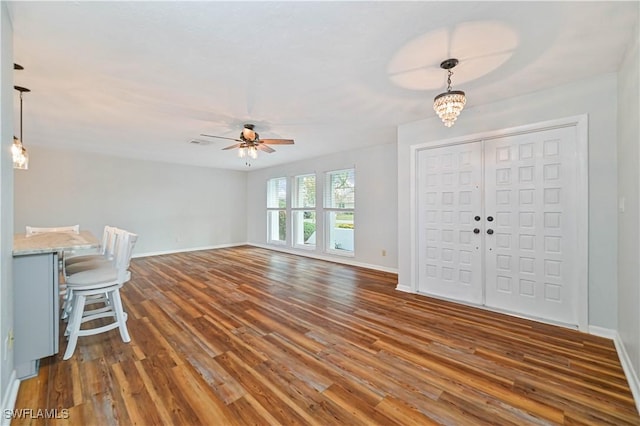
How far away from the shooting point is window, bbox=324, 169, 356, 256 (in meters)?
5.84

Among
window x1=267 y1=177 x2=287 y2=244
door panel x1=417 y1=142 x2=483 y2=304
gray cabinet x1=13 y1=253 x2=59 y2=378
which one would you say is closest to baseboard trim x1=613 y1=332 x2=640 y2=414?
door panel x1=417 y1=142 x2=483 y2=304

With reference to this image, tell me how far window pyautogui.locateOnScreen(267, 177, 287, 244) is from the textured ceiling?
396 cm

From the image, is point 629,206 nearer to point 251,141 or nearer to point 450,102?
point 450,102

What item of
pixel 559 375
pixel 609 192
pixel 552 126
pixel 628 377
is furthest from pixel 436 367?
pixel 552 126

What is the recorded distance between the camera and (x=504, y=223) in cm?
306

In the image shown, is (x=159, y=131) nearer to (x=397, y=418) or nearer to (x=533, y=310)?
(x=397, y=418)

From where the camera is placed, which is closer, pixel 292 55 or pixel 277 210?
pixel 292 55

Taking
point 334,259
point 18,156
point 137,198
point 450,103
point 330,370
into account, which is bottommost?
point 330,370

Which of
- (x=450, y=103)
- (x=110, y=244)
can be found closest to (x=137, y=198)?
(x=110, y=244)

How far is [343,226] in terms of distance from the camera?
604cm

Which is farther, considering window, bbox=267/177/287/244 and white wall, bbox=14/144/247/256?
window, bbox=267/177/287/244

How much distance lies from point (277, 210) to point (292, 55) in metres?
5.76

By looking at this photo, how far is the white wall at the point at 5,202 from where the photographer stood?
1.46 metres

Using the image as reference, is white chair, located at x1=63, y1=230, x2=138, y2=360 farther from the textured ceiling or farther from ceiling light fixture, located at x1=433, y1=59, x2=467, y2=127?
ceiling light fixture, located at x1=433, y1=59, x2=467, y2=127
